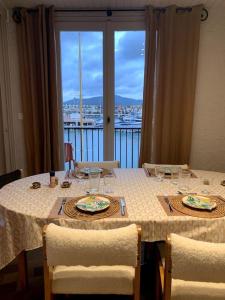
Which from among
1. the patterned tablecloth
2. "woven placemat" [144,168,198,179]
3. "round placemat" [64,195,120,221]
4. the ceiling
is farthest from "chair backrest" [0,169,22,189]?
the ceiling

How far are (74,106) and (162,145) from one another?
4.55 ft

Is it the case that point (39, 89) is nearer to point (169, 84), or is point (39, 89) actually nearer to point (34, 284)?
point (169, 84)

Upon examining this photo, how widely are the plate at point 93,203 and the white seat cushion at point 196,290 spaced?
0.58 metres

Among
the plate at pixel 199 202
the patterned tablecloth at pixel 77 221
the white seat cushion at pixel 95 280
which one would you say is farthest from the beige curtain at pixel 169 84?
the white seat cushion at pixel 95 280

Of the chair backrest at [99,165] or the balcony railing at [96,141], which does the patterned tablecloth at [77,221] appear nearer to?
the chair backrest at [99,165]

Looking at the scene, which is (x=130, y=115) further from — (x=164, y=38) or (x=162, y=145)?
(x=164, y=38)

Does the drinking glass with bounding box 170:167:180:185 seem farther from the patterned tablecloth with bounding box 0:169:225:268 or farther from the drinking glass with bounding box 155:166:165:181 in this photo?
the patterned tablecloth with bounding box 0:169:225:268

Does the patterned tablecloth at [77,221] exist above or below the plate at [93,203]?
below

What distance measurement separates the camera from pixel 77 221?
59.7 inches

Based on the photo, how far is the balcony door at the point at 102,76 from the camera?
11.7 ft

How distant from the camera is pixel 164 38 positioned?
3.45 meters

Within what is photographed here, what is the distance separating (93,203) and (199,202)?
0.69 meters

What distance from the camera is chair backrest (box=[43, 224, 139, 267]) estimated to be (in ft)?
3.95

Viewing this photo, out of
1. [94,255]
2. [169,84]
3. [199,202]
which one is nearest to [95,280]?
[94,255]
